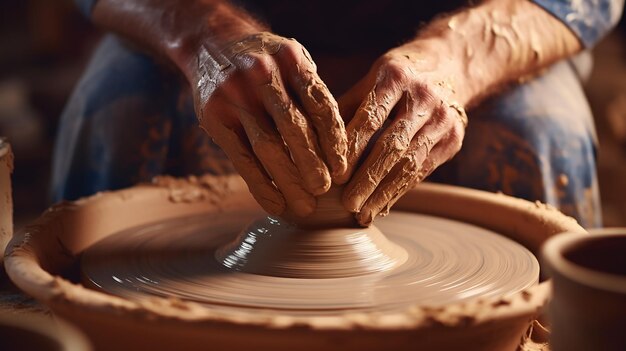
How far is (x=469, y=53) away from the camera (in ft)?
5.51

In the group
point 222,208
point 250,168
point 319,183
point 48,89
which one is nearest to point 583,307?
point 319,183

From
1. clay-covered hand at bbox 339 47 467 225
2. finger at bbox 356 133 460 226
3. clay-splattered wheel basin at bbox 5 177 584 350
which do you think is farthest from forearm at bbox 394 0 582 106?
clay-splattered wheel basin at bbox 5 177 584 350

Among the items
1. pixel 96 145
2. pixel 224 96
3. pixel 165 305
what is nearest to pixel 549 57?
pixel 224 96

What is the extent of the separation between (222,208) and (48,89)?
132 inches

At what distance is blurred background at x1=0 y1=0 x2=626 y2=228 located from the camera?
3695 millimetres

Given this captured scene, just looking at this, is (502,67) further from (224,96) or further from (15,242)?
(15,242)

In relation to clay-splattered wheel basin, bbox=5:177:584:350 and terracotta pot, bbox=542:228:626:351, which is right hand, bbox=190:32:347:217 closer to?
clay-splattered wheel basin, bbox=5:177:584:350

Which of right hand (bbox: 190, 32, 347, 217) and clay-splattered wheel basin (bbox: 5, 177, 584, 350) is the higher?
right hand (bbox: 190, 32, 347, 217)

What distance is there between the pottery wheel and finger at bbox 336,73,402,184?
14 cm

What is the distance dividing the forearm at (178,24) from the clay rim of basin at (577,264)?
701mm

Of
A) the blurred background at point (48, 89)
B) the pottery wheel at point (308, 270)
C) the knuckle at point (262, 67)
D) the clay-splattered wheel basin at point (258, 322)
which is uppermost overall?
the knuckle at point (262, 67)

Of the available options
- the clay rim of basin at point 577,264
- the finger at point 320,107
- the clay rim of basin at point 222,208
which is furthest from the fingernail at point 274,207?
the clay rim of basin at point 577,264

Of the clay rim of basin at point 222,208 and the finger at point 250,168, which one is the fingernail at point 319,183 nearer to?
the finger at point 250,168

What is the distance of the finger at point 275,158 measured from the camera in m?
1.19
